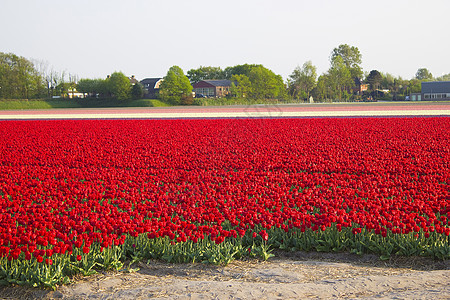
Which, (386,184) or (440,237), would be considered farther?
(386,184)

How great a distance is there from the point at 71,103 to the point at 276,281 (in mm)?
84346

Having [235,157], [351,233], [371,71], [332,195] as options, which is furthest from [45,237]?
[371,71]

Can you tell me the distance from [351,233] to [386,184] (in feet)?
10.2

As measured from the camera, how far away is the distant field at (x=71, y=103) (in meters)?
78.5

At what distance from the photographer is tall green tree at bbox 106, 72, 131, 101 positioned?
87.8 metres

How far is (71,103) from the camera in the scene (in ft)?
276

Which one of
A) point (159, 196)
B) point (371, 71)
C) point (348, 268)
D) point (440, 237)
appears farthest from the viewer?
point (371, 71)

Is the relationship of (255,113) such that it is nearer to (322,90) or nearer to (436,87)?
(322,90)

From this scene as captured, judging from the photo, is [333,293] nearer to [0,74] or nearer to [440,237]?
[440,237]

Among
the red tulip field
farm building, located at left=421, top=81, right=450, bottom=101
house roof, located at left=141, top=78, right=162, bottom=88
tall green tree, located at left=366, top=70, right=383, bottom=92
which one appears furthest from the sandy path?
house roof, located at left=141, top=78, right=162, bottom=88

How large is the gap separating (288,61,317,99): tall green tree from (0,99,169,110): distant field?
33.5 metres

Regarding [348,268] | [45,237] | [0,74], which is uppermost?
[0,74]


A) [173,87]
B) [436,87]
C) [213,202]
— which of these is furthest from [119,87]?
[213,202]

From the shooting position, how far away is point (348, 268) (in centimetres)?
565
